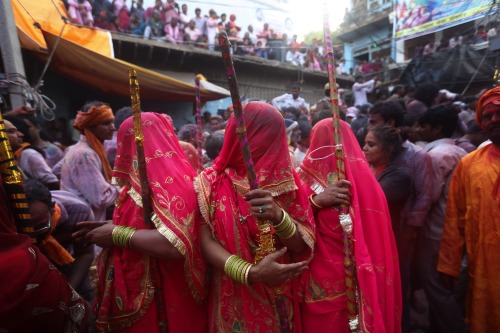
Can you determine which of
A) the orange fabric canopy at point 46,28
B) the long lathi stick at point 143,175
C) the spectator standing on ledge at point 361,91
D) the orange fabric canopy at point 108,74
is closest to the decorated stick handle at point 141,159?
the long lathi stick at point 143,175

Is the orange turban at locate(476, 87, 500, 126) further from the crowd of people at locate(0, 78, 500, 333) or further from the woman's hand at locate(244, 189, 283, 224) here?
the woman's hand at locate(244, 189, 283, 224)

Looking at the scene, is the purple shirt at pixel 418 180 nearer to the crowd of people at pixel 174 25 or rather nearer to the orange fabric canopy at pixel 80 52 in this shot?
the orange fabric canopy at pixel 80 52

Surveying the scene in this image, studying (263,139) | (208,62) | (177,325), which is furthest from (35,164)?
(208,62)

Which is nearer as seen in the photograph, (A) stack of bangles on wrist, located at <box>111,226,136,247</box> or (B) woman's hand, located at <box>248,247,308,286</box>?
(B) woman's hand, located at <box>248,247,308,286</box>

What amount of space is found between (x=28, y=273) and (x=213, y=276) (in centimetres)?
89

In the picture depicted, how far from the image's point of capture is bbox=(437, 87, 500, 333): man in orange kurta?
254 cm

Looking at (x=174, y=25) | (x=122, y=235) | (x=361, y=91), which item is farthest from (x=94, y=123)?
(x=361, y=91)

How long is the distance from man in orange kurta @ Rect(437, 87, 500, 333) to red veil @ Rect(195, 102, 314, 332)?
5.01 ft

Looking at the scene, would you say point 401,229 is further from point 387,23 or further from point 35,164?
point 387,23

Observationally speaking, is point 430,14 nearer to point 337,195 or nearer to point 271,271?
point 337,195

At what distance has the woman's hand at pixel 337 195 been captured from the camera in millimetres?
1994

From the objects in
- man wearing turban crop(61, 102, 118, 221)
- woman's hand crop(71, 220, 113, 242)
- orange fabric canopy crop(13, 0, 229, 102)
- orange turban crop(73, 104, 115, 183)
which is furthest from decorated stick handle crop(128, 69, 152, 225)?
orange fabric canopy crop(13, 0, 229, 102)

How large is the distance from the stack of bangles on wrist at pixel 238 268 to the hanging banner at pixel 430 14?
11.1 metres

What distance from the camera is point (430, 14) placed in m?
12.2
